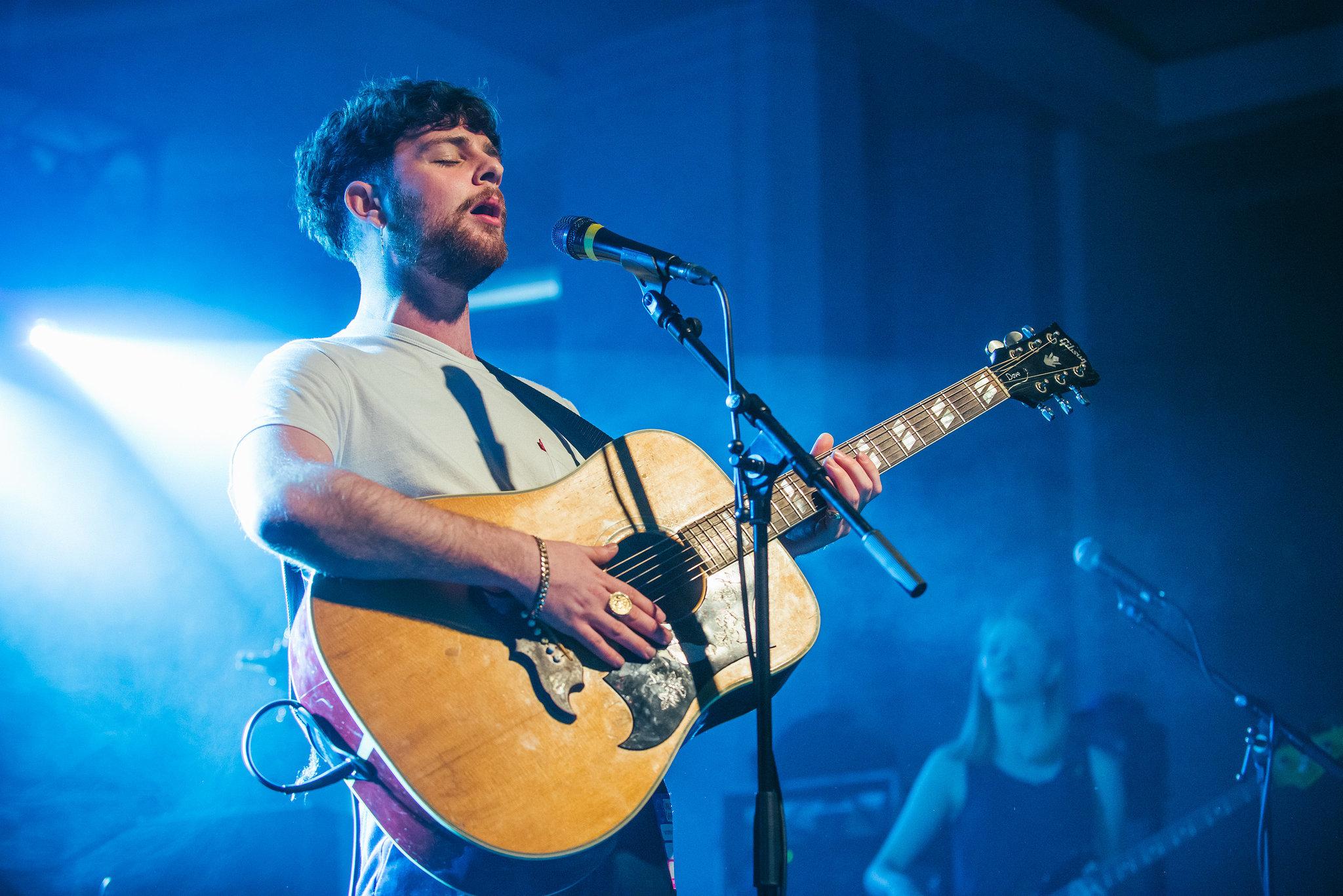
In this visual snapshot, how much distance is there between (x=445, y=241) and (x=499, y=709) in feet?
3.83

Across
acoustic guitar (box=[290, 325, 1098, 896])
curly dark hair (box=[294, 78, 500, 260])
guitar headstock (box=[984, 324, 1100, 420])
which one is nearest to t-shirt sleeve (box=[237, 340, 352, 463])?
acoustic guitar (box=[290, 325, 1098, 896])

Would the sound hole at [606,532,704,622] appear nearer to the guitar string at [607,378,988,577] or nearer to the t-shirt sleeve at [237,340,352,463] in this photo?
the guitar string at [607,378,988,577]

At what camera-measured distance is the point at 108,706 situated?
11.1 ft

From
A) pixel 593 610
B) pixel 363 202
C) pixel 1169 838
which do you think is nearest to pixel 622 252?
pixel 593 610

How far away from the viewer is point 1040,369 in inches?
87.1

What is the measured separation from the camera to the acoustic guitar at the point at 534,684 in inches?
52.6

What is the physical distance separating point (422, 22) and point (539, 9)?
55 cm

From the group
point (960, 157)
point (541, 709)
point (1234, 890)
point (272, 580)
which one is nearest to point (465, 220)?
point (541, 709)

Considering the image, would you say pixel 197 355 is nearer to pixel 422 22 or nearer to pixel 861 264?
pixel 422 22

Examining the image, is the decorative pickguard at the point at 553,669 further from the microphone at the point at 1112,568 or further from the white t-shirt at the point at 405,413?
the microphone at the point at 1112,568

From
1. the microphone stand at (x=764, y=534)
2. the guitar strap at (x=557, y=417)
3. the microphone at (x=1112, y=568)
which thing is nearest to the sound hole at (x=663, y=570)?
the microphone stand at (x=764, y=534)

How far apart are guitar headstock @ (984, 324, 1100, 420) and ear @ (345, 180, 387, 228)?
1.59 meters

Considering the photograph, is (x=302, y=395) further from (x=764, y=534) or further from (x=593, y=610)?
(x=764, y=534)

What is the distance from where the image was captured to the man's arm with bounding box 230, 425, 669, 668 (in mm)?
1425
